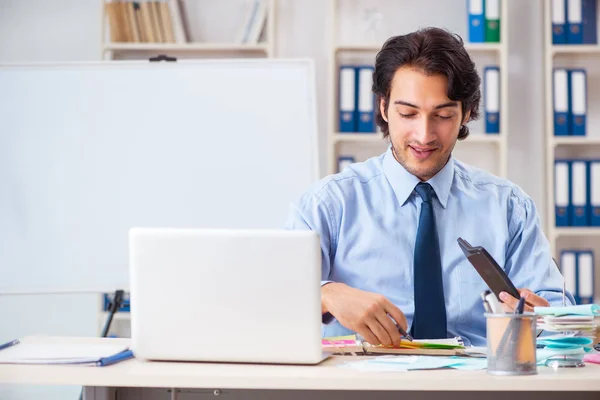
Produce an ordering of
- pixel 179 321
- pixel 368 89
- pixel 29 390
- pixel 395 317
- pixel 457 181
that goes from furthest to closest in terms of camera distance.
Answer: pixel 29 390, pixel 368 89, pixel 457 181, pixel 395 317, pixel 179 321

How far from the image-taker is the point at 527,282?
1735 millimetres

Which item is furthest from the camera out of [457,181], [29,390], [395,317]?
[29,390]

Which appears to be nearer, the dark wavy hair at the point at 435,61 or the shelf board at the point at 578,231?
the dark wavy hair at the point at 435,61

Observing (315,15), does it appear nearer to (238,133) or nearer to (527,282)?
(238,133)

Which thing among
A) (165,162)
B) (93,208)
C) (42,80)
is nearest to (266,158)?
(165,162)

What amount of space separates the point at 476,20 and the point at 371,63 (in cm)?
53

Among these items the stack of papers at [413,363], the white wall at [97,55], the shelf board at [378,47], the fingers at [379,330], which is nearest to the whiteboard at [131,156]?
the shelf board at [378,47]

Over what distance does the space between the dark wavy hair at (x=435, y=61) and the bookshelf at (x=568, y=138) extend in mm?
1703

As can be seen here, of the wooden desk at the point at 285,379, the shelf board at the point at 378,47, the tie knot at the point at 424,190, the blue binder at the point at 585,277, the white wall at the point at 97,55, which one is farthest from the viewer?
the white wall at the point at 97,55

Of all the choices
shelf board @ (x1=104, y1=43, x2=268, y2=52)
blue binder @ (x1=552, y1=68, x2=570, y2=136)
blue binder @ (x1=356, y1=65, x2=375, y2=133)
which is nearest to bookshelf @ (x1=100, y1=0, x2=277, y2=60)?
shelf board @ (x1=104, y1=43, x2=268, y2=52)

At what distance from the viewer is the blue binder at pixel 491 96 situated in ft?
11.2

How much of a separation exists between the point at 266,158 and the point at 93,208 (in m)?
0.67

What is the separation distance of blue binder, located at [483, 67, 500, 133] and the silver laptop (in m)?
2.48

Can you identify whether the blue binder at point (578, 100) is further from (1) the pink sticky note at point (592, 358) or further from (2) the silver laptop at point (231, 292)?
(2) the silver laptop at point (231, 292)
